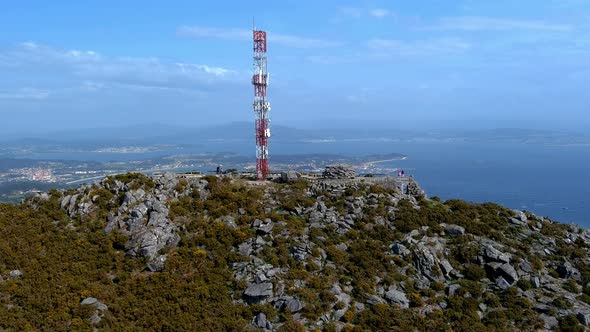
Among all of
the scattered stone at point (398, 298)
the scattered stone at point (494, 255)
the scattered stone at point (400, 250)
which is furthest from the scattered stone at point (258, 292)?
the scattered stone at point (494, 255)

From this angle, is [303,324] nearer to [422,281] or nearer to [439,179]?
[422,281]

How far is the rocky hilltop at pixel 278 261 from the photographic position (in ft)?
70.8

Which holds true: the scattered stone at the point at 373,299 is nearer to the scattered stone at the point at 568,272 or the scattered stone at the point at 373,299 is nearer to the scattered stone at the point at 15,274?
the scattered stone at the point at 568,272

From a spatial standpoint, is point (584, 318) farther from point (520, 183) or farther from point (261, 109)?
point (520, 183)

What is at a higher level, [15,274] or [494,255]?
[15,274]

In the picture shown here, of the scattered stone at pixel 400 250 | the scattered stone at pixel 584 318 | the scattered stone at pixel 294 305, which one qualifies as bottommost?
the scattered stone at pixel 584 318

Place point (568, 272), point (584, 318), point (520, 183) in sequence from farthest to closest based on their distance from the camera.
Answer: point (520, 183)
point (568, 272)
point (584, 318)

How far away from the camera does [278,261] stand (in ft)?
81.7

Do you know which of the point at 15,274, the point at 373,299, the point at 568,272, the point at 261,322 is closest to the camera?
the point at 261,322

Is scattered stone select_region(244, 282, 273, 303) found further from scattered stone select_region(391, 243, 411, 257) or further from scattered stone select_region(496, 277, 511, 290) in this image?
scattered stone select_region(496, 277, 511, 290)

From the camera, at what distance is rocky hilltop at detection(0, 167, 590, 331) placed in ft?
70.8

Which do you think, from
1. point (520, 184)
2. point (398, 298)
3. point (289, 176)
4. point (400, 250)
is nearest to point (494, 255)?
point (400, 250)

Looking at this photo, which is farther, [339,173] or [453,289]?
[339,173]

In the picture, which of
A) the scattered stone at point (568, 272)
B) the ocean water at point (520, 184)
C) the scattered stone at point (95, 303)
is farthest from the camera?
the ocean water at point (520, 184)
